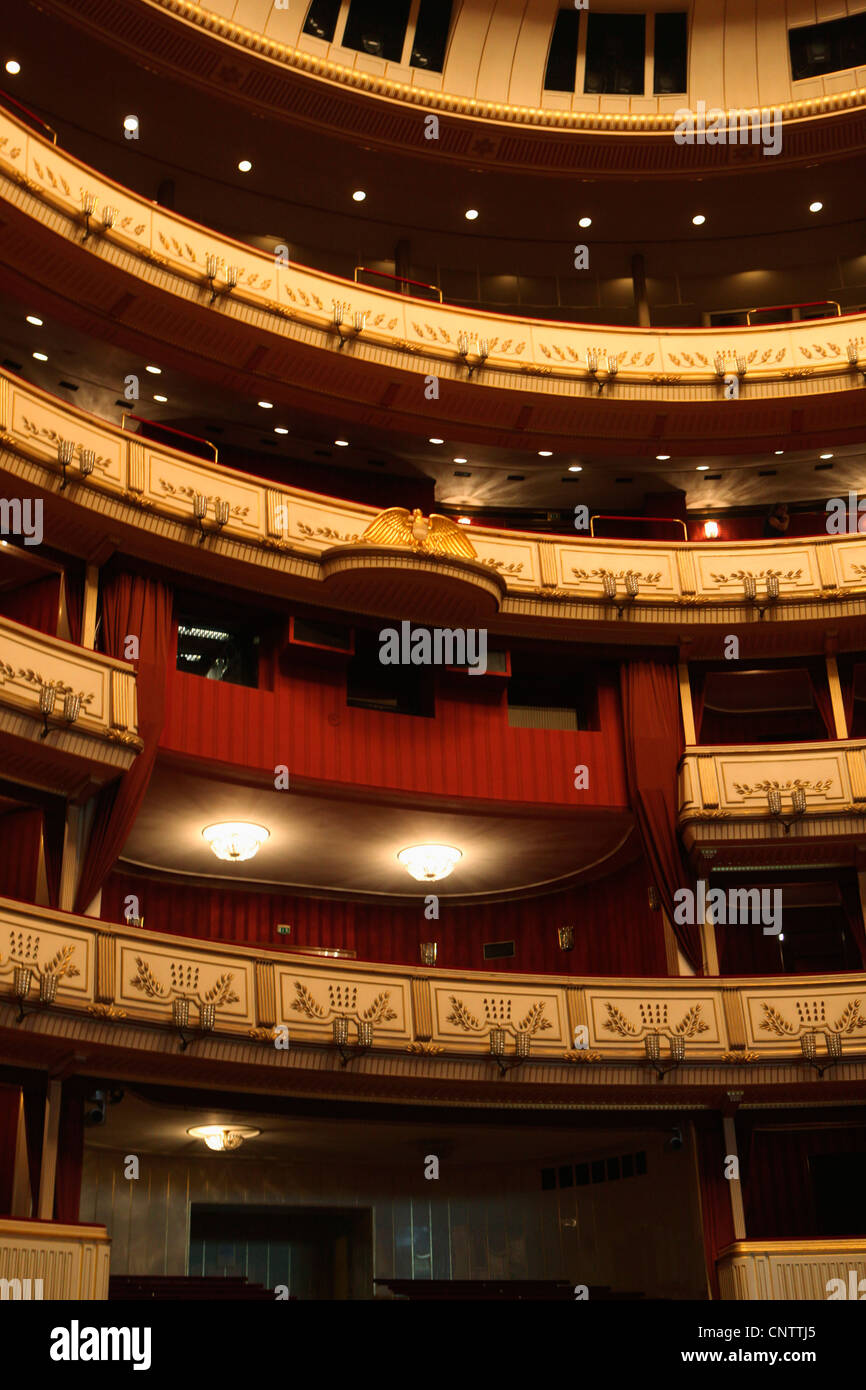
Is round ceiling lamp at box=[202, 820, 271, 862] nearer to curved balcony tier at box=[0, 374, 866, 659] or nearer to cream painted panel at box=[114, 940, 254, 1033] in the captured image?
cream painted panel at box=[114, 940, 254, 1033]

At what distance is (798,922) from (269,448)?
963cm

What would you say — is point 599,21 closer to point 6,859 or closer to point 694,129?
point 694,129

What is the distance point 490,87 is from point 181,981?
1433 cm

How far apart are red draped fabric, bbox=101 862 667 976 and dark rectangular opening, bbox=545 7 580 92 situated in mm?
11949

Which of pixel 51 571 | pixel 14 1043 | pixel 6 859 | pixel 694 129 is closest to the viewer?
pixel 14 1043

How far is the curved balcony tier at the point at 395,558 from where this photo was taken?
14.7 m

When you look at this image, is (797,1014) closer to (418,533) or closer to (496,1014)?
(496,1014)

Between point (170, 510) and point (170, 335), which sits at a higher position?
point (170, 335)

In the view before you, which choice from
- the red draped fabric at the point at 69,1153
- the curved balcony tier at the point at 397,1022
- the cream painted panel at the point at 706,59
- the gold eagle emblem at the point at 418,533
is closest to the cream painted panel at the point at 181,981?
the curved balcony tier at the point at 397,1022

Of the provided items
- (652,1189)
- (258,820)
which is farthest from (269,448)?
(652,1189)

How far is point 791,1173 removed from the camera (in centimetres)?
1645

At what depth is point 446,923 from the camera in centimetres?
1889

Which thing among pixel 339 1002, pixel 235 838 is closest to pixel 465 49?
pixel 235 838

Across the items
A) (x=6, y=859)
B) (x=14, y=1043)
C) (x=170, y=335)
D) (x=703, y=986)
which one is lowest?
(x=14, y=1043)
